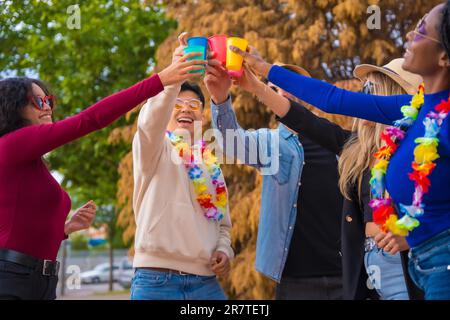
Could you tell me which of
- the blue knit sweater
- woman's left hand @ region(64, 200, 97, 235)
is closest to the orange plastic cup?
the blue knit sweater

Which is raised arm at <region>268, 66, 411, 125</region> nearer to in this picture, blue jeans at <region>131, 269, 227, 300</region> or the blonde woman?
the blonde woman

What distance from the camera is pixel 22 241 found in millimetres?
3092

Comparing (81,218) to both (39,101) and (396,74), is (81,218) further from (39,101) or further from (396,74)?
(396,74)

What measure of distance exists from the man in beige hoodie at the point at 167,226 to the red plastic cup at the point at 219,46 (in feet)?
0.61

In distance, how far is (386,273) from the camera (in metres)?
3.48

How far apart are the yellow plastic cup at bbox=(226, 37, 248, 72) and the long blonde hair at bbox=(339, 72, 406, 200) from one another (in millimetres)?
736

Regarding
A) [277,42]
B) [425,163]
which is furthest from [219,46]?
[277,42]

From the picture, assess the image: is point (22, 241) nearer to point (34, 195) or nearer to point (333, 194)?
point (34, 195)

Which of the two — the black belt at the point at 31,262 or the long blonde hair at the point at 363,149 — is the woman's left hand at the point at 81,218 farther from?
the long blonde hair at the point at 363,149

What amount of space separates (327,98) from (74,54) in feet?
31.5

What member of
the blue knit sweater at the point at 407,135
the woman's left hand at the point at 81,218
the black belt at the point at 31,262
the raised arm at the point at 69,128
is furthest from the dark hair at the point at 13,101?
the blue knit sweater at the point at 407,135

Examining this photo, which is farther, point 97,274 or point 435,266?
point 97,274

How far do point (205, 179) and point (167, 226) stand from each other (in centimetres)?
39

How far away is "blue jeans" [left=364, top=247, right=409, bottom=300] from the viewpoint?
11.3 ft
